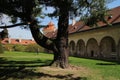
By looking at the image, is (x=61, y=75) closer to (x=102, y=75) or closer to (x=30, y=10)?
(x=102, y=75)

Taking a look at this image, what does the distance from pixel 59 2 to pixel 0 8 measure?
439 centimetres

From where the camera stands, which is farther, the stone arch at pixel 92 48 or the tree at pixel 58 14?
the stone arch at pixel 92 48

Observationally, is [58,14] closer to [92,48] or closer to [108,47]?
[108,47]

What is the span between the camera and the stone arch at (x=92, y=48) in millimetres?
44741

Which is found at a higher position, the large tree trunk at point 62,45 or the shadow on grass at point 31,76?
the large tree trunk at point 62,45

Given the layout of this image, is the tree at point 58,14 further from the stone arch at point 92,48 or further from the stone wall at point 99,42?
the stone arch at point 92,48

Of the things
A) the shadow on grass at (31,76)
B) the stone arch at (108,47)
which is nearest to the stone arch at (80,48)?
the stone arch at (108,47)

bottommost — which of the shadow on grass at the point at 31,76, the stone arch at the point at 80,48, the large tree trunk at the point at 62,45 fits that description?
the shadow on grass at the point at 31,76

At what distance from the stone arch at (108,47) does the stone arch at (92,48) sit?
1859 millimetres

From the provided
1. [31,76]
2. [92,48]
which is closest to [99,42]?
[92,48]

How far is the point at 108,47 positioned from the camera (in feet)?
136

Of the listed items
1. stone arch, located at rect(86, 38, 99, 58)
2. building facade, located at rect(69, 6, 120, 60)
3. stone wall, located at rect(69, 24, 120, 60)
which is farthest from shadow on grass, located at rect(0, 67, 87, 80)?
stone arch, located at rect(86, 38, 99, 58)

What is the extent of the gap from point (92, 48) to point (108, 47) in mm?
5376

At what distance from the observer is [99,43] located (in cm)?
4184
